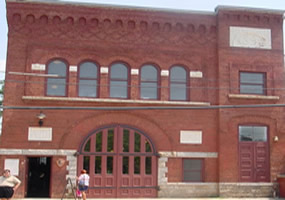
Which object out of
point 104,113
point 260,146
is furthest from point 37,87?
point 260,146

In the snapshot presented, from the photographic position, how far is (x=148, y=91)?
22656 millimetres

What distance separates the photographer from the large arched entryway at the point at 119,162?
21531mm

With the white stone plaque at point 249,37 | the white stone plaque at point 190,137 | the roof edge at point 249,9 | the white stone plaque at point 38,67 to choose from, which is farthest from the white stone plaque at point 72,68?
the white stone plaque at point 249,37

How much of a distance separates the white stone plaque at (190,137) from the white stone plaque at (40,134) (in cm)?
633

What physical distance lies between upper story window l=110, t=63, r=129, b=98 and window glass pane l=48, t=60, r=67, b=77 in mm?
2317

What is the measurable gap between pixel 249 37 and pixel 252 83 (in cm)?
235

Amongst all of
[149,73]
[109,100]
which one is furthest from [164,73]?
[109,100]

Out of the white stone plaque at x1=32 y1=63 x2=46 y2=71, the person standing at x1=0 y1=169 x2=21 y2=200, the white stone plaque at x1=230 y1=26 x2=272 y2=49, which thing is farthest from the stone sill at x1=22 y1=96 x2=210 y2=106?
the person standing at x1=0 y1=169 x2=21 y2=200

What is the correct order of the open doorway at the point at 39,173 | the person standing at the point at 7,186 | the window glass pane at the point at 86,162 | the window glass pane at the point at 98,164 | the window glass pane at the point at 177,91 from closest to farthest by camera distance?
the person standing at the point at 7,186 < the window glass pane at the point at 86,162 < the window glass pane at the point at 98,164 < the window glass pane at the point at 177,91 < the open doorway at the point at 39,173

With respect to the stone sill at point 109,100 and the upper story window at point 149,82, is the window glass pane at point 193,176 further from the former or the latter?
the upper story window at point 149,82

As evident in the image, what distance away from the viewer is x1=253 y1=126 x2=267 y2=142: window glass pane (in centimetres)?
2298

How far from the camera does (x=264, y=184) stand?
22594mm

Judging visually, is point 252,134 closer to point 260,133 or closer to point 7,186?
point 260,133

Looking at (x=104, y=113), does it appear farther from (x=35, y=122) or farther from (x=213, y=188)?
(x=213, y=188)
